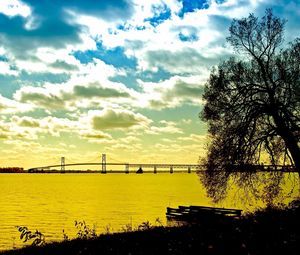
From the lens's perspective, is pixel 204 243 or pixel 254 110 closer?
pixel 204 243

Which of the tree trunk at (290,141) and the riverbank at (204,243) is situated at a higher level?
the tree trunk at (290,141)

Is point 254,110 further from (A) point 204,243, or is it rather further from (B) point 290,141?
(A) point 204,243

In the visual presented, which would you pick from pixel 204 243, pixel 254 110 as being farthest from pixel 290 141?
pixel 204 243

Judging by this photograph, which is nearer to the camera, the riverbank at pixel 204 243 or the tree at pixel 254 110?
the riverbank at pixel 204 243

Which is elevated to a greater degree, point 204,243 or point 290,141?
point 290,141

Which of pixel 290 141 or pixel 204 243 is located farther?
pixel 290 141

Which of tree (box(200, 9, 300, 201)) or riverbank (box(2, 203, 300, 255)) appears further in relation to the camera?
tree (box(200, 9, 300, 201))

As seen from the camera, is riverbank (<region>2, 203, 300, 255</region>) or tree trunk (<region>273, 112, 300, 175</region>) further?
tree trunk (<region>273, 112, 300, 175</region>)

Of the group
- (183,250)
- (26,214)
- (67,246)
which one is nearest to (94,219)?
(26,214)

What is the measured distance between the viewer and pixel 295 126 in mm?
28234

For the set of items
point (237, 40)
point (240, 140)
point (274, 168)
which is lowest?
point (274, 168)

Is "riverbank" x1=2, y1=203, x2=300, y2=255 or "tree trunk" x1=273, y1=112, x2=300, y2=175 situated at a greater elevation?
"tree trunk" x1=273, y1=112, x2=300, y2=175

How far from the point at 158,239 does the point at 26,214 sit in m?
45.7

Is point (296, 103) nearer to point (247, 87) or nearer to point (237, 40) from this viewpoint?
point (247, 87)
